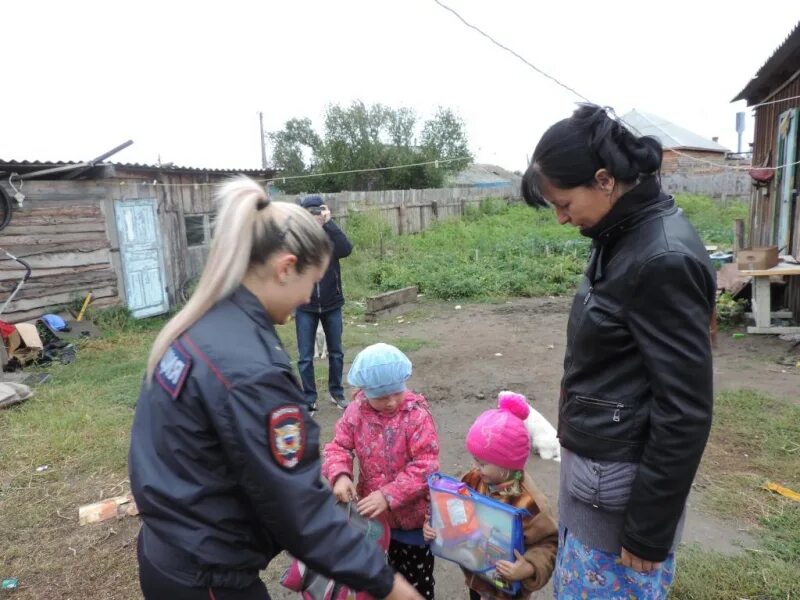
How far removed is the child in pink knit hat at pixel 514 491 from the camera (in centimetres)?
187

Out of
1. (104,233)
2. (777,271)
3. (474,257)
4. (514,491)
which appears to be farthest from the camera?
(474,257)

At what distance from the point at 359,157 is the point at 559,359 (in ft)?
73.1

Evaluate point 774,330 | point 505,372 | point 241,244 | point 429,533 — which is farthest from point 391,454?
point 774,330

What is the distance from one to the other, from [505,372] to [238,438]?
5559 mm

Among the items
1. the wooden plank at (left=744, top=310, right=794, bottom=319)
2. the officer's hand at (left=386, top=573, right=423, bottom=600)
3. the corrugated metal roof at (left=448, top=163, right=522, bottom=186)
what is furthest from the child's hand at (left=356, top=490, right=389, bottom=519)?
the corrugated metal roof at (left=448, top=163, right=522, bottom=186)

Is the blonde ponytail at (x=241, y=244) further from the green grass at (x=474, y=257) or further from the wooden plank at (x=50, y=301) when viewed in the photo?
the green grass at (x=474, y=257)

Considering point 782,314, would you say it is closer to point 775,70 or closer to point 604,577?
point 775,70

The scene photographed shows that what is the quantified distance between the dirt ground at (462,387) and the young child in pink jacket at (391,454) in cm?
68

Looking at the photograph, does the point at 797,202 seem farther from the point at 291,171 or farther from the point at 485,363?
the point at 291,171

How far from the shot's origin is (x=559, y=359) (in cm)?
686

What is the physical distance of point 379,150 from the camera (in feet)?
90.6

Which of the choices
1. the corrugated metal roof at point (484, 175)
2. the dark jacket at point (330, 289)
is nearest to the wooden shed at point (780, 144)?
the dark jacket at point (330, 289)

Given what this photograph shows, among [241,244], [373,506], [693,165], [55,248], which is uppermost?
[693,165]

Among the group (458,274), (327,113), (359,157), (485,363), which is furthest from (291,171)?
(485,363)
